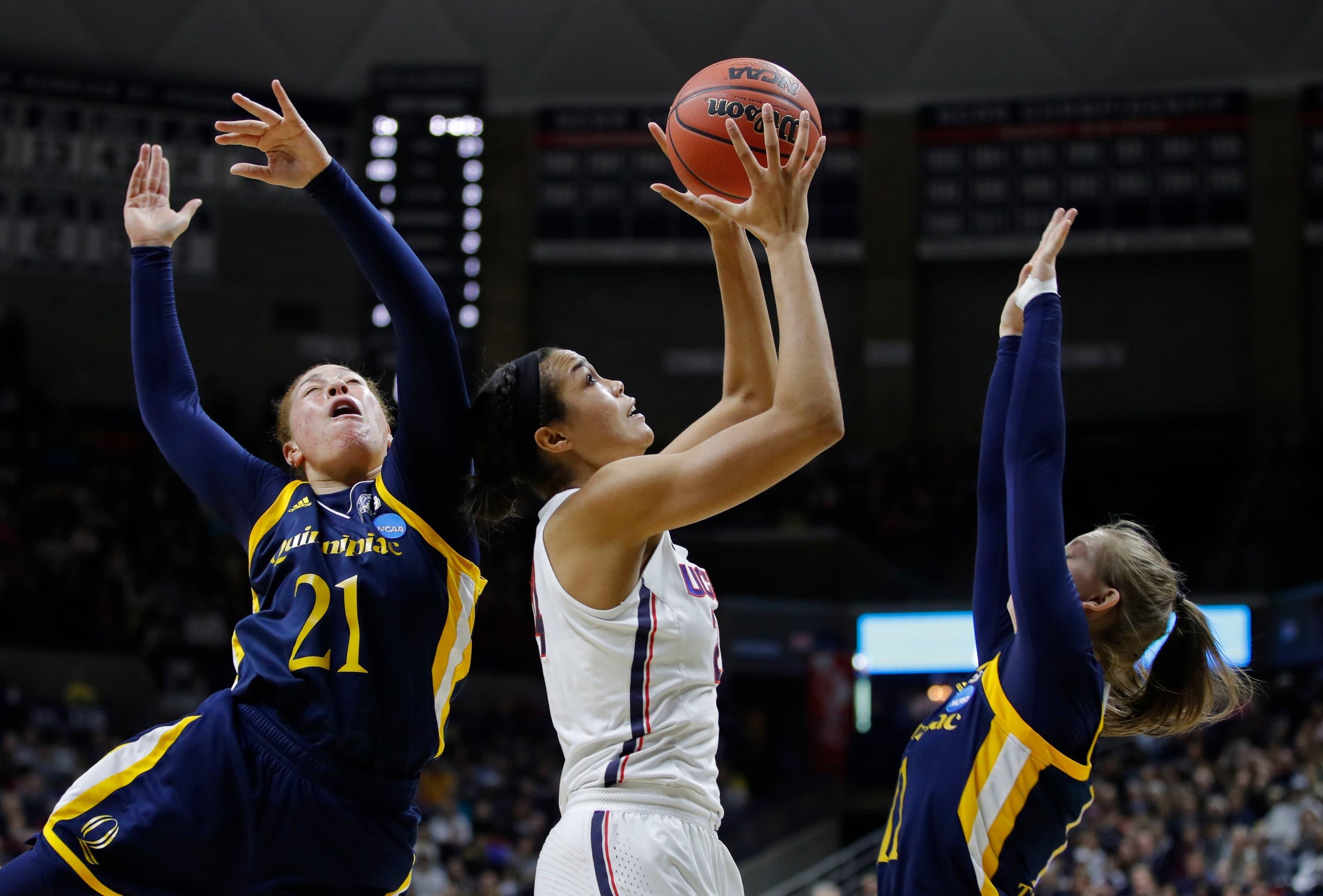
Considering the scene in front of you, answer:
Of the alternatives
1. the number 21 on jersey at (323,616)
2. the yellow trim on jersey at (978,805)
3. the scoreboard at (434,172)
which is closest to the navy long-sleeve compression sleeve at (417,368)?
the number 21 on jersey at (323,616)

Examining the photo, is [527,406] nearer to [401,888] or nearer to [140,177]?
[401,888]

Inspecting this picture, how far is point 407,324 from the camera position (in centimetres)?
278

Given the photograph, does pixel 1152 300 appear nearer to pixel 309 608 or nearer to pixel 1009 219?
pixel 1009 219

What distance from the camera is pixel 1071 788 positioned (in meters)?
2.44

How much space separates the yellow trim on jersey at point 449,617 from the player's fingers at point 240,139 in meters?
0.75

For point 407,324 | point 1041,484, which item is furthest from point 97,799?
point 1041,484

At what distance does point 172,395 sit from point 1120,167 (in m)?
15.0

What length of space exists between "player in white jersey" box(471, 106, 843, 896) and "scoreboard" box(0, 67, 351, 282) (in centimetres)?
1359

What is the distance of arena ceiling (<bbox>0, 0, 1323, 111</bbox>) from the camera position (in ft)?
55.6

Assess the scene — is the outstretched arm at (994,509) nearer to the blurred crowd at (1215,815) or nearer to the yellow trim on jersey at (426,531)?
the yellow trim on jersey at (426,531)

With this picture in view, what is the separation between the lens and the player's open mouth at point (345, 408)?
3111 millimetres

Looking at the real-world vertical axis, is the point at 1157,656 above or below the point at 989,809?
above

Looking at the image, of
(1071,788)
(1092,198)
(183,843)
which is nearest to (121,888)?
(183,843)

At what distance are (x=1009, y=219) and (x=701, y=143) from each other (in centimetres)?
1401
